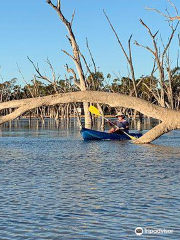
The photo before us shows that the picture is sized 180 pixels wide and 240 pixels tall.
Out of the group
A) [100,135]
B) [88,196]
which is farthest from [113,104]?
[88,196]

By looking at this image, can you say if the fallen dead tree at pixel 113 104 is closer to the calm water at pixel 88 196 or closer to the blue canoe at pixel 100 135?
the blue canoe at pixel 100 135

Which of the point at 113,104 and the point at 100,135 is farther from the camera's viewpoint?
the point at 100,135

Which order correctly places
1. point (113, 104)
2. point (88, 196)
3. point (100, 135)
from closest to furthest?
1. point (88, 196)
2. point (113, 104)
3. point (100, 135)

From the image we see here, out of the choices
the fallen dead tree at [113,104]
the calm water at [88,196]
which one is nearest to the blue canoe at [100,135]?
the fallen dead tree at [113,104]

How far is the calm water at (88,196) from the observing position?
9.77 meters

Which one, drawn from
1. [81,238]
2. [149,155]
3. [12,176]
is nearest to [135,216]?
[81,238]

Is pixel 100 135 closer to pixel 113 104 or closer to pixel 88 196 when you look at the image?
pixel 113 104

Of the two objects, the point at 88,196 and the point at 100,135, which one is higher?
the point at 100,135

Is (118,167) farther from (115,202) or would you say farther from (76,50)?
(76,50)

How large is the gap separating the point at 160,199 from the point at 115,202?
3.10 ft

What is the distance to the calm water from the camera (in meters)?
9.77

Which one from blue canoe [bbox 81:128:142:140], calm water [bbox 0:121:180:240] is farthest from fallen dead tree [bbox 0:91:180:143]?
calm water [bbox 0:121:180:240]

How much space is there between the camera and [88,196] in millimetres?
12719

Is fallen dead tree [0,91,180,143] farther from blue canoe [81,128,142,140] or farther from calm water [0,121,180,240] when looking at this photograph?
calm water [0,121,180,240]
